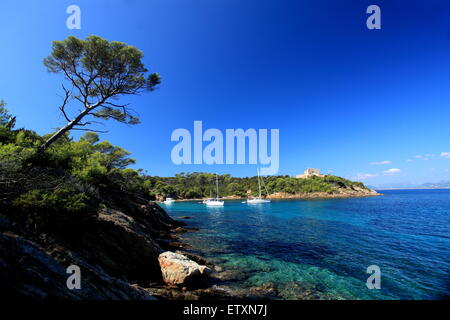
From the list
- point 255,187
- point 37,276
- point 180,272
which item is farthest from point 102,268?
point 255,187

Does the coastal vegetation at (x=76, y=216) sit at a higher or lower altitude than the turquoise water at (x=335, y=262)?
higher

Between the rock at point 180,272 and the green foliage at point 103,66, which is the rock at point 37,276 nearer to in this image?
the rock at point 180,272

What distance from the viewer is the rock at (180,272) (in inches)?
315

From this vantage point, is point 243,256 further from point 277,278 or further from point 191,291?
point 191,291

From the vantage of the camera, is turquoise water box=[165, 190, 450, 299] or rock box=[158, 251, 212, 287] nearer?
rock box=[158, 251, 212, 287]

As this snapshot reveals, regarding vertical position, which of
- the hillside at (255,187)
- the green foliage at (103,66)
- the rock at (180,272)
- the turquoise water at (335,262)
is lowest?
the hillside at (255,187)

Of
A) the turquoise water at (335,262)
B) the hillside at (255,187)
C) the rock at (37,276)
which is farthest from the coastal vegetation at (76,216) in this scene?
the hillside at (255,187)

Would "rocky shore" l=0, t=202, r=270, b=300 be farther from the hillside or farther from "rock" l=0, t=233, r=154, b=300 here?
the hillside

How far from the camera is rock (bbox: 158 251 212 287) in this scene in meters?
8.01

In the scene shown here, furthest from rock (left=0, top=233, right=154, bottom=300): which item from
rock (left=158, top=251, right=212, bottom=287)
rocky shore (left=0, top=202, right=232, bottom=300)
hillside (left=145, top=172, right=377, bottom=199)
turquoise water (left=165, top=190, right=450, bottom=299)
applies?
hillside (left=145, top=172, right=377, bottom=199)

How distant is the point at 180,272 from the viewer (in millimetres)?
8102

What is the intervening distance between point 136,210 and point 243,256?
444 inches
